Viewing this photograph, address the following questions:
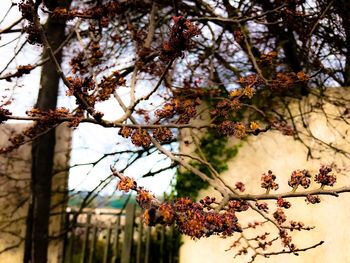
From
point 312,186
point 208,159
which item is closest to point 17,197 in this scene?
point 208,159

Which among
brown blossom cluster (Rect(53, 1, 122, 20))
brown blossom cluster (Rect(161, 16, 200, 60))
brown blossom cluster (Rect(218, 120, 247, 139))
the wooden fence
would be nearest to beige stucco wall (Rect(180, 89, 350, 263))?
the wooden fence

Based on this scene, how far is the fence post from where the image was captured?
6.74 metres

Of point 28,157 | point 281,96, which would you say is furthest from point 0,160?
point 281,96

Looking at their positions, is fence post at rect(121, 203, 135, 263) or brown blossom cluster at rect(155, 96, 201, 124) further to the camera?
fence post at rect(121, 203, 135, 263)

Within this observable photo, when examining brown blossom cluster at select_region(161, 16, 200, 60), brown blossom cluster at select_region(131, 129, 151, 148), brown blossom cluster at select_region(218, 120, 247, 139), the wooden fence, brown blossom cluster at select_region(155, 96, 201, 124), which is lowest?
the wooden fence

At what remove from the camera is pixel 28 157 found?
7.27m

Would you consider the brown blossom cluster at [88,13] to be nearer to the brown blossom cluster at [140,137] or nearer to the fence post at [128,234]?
the brown blossom cluster at [140,137]

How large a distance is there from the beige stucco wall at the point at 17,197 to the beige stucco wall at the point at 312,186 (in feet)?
8.20

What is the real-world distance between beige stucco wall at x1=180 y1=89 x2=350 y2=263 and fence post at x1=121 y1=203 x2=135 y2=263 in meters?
1.32

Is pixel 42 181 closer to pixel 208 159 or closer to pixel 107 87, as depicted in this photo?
pixel 208 159

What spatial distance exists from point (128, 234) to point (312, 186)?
3130 millimetres

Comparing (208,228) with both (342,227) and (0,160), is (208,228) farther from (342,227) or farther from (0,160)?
(0,160)

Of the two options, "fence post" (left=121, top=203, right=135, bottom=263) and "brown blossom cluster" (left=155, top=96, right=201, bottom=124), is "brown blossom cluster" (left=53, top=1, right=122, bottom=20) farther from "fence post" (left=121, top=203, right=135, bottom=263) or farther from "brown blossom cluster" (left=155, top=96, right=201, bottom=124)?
"fence post" (left=121, top=203, right=135, bottom=263)

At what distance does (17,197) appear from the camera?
708 centimetres
